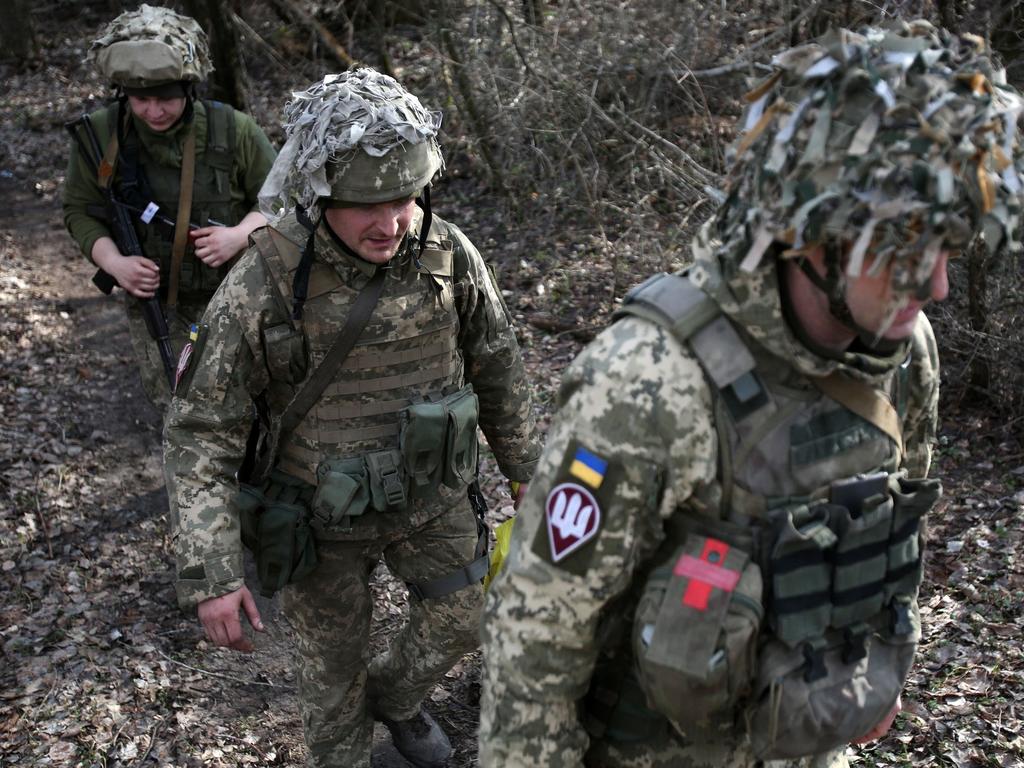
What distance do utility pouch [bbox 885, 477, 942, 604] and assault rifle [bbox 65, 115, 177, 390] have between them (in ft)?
13.4

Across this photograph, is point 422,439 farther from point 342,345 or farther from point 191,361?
point 191,361

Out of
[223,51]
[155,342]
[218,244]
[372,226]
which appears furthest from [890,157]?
[223,51]

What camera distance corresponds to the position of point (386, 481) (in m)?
3.55

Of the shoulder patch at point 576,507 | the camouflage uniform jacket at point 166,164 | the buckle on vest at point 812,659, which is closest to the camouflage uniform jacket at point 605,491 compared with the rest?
the shoulder patch at point 576,507

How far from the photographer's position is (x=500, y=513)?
5.89 m

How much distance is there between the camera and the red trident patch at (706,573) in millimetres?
1976

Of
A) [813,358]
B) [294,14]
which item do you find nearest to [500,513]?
[813,358]

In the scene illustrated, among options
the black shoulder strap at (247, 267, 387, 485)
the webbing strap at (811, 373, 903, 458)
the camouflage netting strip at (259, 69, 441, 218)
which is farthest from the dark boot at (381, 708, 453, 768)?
the webbing strap at (811, 373, 903, 458)

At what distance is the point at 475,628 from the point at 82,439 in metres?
4.14

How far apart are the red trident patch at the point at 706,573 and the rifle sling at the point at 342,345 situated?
1.70 m

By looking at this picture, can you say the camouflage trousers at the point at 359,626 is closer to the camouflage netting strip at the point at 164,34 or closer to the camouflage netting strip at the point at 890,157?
the camouflage netting strip at the point at 890,157

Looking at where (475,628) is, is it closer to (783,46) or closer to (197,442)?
(197,442)

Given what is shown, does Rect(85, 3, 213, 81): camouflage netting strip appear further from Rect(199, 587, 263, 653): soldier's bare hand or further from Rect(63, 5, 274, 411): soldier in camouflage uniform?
Rect(199, 587, 263, 653): soldier's bare hand

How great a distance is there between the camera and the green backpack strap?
1.98 m
